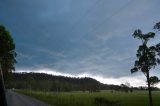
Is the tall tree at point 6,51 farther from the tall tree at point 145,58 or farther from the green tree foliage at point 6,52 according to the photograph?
the tall tree at point 145,58

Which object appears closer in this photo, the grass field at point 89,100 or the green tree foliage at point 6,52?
the grass field at point 89,100

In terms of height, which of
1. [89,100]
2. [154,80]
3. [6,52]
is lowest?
[89,100]

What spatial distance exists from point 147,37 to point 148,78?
5244 mm

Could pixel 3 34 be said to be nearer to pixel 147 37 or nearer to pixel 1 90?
pixel 147 37

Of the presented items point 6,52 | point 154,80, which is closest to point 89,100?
point 6,52

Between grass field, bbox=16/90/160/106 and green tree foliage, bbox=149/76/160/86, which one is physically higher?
green tree foliage, bbox=149/76/160/86

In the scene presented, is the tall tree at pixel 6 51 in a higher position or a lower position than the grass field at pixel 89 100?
higher

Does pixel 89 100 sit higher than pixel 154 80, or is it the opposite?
pixel 154 80

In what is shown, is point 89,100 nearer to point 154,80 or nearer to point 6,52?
point 6,52

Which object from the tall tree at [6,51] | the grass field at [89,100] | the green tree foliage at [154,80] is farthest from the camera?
the tall tree at [6,51]

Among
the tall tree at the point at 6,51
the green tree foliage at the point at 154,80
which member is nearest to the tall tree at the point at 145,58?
the green tree foliage at the point at 154,80

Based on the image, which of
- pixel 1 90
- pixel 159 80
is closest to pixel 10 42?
pixel 159 80

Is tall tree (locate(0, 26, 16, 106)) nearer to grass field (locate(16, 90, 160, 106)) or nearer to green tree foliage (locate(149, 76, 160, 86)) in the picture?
grass field (locate(16, 90, 160, 106))

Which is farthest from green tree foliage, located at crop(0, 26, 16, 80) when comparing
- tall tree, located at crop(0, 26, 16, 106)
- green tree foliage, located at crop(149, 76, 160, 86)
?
green tree foliage, located at crop(149, 76, 160, 86)
